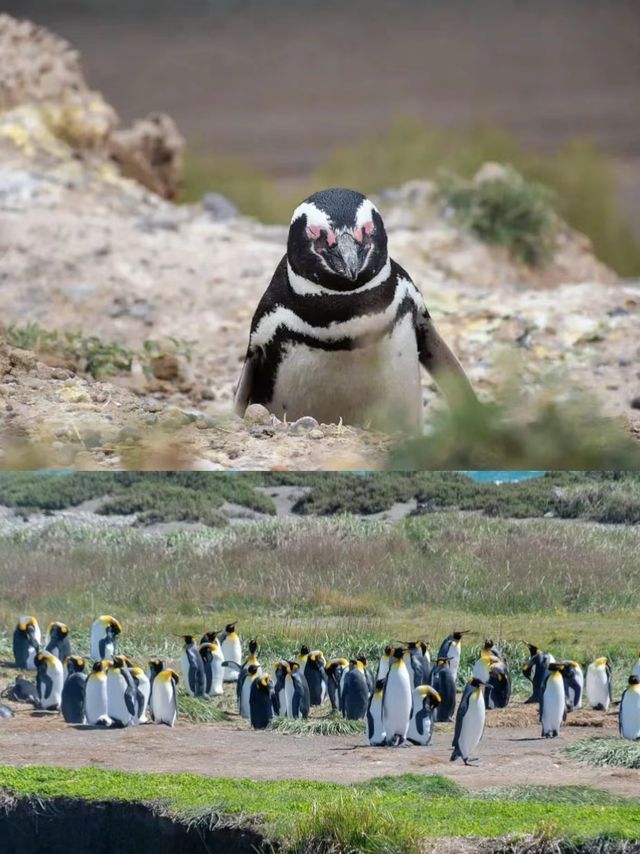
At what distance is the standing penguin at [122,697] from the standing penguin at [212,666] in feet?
0.77

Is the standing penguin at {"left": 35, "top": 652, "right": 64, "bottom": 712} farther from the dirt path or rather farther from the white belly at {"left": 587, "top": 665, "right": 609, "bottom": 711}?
the white belly at {"left": 587, "top": 665, "right": 609, "bottom": 711}

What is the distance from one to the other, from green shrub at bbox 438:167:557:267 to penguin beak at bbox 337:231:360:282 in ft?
8.01

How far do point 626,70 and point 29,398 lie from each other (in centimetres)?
283

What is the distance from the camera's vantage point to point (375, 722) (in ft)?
15.4

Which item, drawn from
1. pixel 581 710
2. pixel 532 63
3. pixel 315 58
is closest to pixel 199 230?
pixel 315 58

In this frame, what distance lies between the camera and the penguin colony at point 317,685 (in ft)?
15.3

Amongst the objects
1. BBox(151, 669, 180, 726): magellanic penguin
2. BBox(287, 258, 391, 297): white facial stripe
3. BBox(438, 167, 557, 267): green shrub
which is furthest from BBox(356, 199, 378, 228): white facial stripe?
BBox(438, 167, 557, 267): green shrub

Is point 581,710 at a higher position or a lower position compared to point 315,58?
lower

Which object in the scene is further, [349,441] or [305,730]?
[305,730]

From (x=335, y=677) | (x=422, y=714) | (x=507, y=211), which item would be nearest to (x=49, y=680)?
(x=335, y=677)

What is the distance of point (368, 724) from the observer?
4715mm

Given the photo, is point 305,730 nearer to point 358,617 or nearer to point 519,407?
point 358,617

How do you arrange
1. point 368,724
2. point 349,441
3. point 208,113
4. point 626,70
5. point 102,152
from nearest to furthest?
1. point 349,441
2. point 368,724
3. point 626,70
4. point 208,113
5. point 102,152

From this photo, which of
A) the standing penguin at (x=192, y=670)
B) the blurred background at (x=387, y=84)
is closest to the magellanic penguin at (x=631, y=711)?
the standing penguin at (x=192, y=670)
